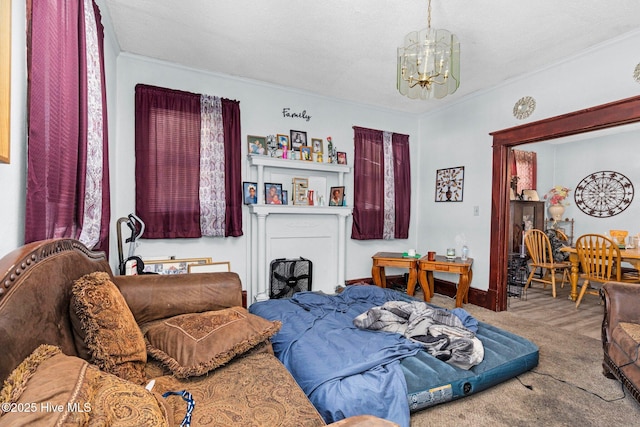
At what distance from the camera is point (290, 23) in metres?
2.56

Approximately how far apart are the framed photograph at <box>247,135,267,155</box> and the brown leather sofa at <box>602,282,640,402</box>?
3.37m

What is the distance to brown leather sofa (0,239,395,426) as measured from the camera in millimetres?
774

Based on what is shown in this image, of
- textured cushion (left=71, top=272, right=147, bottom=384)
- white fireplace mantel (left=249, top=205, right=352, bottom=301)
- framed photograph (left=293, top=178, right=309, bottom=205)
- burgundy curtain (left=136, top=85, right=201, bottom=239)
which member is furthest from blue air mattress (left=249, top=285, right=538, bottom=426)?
framed photograph (left=293, top=178, right=309, bottom=205)

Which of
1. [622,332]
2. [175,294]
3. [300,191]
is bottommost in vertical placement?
[622,332]

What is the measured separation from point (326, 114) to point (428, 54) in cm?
216

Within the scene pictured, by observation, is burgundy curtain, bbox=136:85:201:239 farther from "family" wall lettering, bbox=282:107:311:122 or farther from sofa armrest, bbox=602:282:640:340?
sofa armrest, bbox=602:282:640:340

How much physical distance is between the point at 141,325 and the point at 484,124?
162 inches

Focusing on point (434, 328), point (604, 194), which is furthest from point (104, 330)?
point (604, 194)

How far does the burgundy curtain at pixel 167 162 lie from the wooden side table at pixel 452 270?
2.72 m

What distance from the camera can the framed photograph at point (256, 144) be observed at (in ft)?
12.2

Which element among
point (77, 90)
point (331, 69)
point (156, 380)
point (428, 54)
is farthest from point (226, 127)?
point (156, 380)

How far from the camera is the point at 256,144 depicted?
3.76 m

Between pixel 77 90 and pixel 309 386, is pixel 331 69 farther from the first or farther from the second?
pixel 309 386

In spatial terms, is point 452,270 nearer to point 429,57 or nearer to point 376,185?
point 376,185
